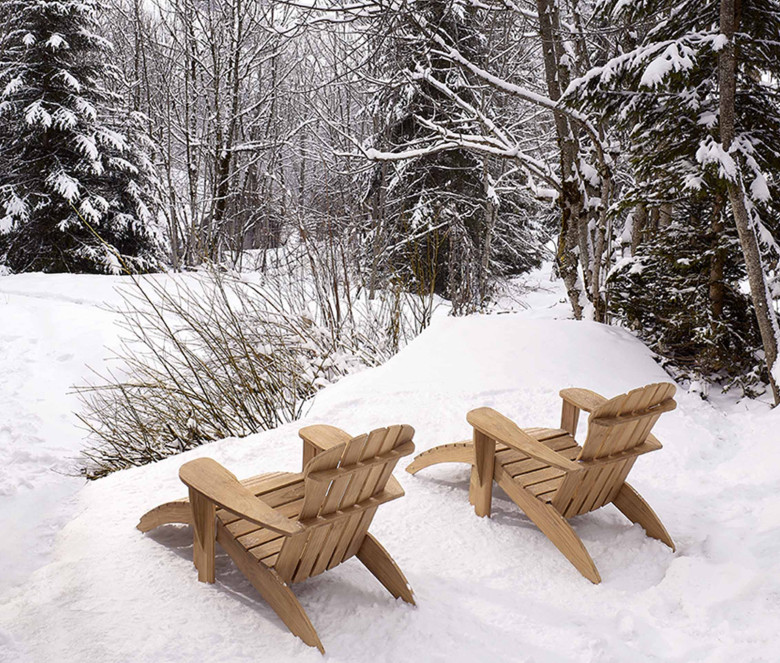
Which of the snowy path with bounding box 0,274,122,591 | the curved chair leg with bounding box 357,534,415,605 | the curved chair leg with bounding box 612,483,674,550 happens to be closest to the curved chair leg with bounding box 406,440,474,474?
the curved chair leg with bounding box 612,483,674,550

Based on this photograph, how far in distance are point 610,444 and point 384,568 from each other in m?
1.13

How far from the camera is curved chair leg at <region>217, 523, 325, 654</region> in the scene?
2.21 m

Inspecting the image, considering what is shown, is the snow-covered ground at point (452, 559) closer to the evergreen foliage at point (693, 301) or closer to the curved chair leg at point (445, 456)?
the curved chair leg at point (445, 456)

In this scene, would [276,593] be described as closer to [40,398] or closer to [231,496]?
[231,496]

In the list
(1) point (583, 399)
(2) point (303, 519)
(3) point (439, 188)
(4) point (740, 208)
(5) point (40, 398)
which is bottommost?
(5) point (40, 398)

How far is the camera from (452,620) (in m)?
2.45

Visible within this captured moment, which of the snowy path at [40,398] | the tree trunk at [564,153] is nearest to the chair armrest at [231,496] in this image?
the snowy path at [40,398]

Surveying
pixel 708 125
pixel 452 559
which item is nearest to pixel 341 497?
pixel 452 559

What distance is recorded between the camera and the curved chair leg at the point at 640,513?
9.73ft

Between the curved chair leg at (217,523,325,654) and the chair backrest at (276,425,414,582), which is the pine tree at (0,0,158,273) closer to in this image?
the curved chair leg at (217,523,325,654)

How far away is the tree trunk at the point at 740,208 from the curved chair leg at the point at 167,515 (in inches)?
152

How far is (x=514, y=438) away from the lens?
9.50 ft

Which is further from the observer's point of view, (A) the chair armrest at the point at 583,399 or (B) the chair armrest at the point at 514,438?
(A) the chair armrest at the point at 583,399

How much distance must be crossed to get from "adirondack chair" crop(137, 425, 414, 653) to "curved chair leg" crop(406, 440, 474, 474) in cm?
78
